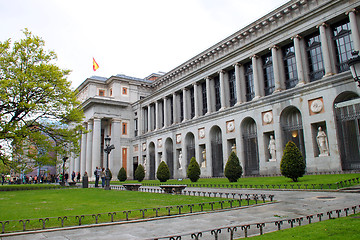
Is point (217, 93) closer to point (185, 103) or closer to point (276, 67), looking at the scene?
point (185, 103)

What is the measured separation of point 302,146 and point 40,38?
28211 mm

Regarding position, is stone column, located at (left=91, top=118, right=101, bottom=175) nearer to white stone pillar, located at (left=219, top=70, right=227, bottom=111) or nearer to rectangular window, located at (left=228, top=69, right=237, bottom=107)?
white stone pillar, located at (left=219, top=70, right=227, bottom=111)

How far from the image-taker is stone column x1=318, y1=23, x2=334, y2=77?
85.0ft

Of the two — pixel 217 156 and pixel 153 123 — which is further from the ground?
pixel 153 123

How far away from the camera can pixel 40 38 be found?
29.2 metres

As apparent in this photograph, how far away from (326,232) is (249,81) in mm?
31504

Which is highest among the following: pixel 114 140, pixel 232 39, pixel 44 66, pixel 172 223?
pixel 232 39

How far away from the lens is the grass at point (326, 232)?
18.8 feet

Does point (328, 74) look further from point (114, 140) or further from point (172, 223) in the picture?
point (114, 140)

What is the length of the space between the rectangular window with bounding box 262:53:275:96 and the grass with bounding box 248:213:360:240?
1091 inches

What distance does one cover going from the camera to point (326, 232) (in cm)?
607

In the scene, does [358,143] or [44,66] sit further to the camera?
[44,66]

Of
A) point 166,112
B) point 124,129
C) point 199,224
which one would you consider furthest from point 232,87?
point 199,224

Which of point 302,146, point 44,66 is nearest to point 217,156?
point 302,146
